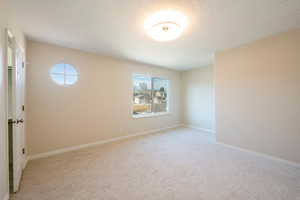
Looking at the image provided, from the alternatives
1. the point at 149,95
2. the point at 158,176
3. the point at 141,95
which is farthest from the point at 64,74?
the point at 158,176

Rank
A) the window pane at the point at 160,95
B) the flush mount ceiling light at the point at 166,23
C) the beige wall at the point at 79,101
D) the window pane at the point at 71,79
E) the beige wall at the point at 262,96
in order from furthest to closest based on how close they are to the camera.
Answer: the window pane at the point at 160,95 → the window pane at the point at 71,79 → the beige wall at the point at 79,101 → the beige wall at the point at 262,96 → the flush mount ceiling light at the point at 166,23

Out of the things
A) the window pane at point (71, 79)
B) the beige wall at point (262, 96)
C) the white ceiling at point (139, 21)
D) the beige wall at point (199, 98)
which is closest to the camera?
the white ceiling at point (139, 21)

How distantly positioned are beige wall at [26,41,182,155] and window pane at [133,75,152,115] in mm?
303

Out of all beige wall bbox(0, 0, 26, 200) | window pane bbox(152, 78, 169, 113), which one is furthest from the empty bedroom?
window pane bbox(152, 78, 169, 113)

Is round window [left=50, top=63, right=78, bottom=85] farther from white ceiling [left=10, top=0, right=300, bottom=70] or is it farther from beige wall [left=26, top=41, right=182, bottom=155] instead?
white ceiling [left=10, top=0, right=300, bottom=70]

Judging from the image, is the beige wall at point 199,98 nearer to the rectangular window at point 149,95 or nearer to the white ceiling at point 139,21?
the rectangular window at point 149,95

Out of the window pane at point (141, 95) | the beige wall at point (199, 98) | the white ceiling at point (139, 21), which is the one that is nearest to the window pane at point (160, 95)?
the window pane at point (141, 95)

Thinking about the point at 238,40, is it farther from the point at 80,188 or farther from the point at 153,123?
the point at 80,188

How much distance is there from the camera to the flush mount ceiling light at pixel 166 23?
1.94 m

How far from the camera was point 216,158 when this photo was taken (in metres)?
2.83

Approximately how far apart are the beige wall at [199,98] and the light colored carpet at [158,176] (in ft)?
6.28

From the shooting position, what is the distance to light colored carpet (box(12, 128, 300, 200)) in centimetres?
178

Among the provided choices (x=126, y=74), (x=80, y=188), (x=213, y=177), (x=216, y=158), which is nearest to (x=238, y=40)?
(x=216, y=158)

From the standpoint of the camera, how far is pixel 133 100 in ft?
14.8
